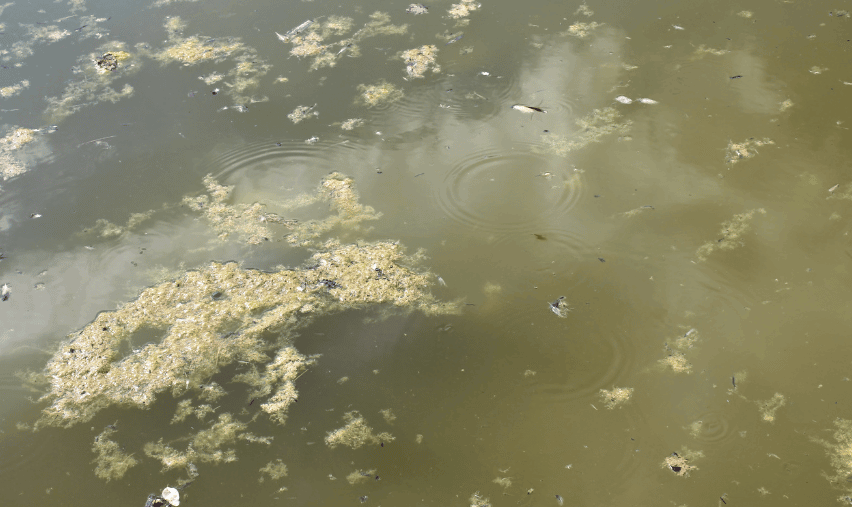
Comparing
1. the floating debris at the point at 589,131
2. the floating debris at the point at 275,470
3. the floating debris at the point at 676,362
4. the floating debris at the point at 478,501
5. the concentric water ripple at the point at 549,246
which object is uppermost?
the floating debris at the point at 589,131

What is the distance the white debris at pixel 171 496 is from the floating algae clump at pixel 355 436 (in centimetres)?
58

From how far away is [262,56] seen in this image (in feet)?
13.1

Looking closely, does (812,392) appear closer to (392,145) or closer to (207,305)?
(392,145)

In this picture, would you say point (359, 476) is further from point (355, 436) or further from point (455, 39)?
point (455, 39)

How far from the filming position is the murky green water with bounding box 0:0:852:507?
6.93 ft

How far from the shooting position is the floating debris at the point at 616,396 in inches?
85.7

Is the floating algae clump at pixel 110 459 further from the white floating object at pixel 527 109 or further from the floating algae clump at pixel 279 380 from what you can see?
the white floating object at pixel 527 109

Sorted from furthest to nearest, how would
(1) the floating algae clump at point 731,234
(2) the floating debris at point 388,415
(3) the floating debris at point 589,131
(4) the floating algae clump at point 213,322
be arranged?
(3) the floating debris at point 589,131 → (1) the floating algae clump at point 731,234 → (4) the floating algae clump at point 213,322 → (2) the floating debris at point 388,415

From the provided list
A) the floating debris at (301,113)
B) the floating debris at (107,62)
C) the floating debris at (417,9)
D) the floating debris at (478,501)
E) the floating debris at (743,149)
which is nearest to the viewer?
the floating debris at (478,501)

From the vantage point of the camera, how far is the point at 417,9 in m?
4.27

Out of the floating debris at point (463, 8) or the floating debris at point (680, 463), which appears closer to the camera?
the floating debris at point (680, 463)

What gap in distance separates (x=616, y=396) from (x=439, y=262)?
100cm

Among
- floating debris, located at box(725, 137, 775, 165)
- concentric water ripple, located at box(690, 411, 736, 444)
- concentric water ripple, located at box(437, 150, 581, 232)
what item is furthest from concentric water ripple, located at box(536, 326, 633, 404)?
floating debris, located at box(725, 137, 775, 165)

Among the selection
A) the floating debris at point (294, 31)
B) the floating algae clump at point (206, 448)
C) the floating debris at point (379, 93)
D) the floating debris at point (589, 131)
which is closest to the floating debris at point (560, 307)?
the floating debris at point (589, 131)
